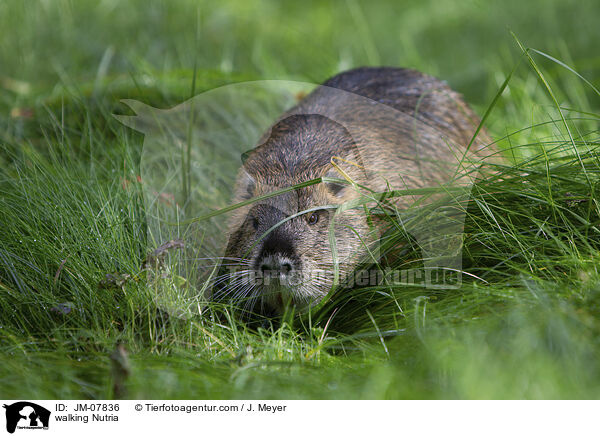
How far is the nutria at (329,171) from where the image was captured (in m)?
2.55

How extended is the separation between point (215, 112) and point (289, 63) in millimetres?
1902

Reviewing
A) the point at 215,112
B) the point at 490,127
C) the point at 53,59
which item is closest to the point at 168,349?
the point at 215,112

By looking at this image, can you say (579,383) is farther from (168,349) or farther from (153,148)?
(153,148)

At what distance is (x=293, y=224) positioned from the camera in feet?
8.69
